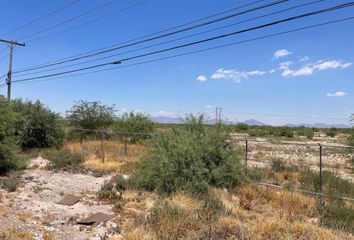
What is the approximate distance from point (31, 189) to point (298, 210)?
8.81 meters

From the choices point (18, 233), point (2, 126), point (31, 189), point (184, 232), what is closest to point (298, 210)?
point (184, 232)

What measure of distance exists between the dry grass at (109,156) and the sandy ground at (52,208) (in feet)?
5.86

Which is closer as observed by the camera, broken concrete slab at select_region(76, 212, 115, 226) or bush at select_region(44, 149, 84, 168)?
broken concrete slab at select_region(76, 212, 115, 226)

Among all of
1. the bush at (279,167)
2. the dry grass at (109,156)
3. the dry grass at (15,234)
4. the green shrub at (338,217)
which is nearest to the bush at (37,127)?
the dry grass at (109,156)

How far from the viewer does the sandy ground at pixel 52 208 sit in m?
8.12

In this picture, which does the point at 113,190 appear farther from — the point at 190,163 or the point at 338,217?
the point at 338,217

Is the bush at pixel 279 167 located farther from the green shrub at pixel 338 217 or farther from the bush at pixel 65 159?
the bush at pixel 65 159

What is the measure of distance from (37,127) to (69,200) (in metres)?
14.0

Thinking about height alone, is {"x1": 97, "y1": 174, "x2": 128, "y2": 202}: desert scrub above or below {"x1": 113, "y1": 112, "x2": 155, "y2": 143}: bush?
below

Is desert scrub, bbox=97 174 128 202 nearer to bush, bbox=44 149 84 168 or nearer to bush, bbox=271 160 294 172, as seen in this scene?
bush, bbox=44 149 84 168

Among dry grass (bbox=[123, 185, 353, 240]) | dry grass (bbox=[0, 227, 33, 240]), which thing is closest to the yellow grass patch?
dry grass (bbox=[123, 185, 353, 240])

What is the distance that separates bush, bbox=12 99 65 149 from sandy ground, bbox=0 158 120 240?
820cm

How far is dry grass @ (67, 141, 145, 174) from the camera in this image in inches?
698

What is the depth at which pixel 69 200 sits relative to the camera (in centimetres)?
1139
